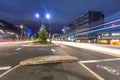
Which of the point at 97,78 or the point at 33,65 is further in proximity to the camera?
the point at 33,65

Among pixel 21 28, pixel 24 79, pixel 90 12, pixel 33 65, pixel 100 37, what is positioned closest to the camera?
pixel 24 79

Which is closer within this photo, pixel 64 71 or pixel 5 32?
pixel 64 71

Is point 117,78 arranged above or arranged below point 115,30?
below

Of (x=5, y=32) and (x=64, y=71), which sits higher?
(x=5, y=32)

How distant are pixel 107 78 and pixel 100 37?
77.1 m

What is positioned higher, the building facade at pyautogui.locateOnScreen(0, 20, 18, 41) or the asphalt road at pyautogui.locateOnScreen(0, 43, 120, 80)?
the building facade at pyautogui.locateOnScreen(0, 20, 18, 41)

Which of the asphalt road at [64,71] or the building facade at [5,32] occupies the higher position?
the building facade at [5,32]

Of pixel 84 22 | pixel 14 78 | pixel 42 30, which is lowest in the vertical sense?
pixel 14 78

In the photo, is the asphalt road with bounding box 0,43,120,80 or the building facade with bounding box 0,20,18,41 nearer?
the asphalt road with bounding box 0,43,120,80

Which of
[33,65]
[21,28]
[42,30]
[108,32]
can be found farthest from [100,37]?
[21,28]

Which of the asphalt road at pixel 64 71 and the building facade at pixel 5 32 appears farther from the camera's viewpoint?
the building facade at pixel 5 32

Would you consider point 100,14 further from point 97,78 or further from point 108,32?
point 97,78

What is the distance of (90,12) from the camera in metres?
127

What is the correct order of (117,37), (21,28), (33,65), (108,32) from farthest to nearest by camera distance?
(21,28) < (108,32) < (117,37) < (33,65)
